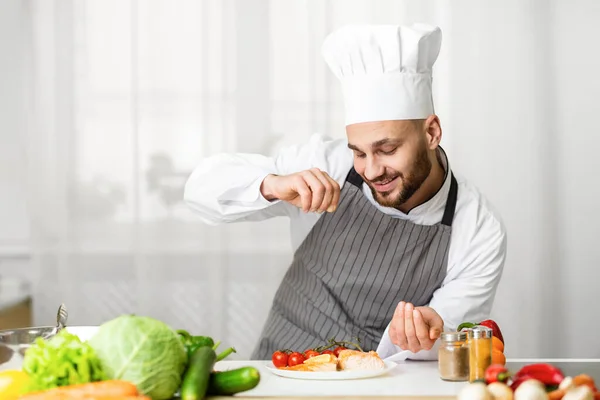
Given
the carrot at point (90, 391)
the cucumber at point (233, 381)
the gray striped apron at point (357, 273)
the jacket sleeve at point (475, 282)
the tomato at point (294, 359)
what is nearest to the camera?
the carrot at point (90, 391)

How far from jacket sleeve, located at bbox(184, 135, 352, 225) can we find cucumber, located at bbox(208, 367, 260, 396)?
2.76 feet

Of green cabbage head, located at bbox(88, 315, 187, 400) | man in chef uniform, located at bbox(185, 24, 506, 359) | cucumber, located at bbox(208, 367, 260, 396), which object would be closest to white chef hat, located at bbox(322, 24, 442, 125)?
man in chef uniform, located at bbox(185, 24, 506, 359)

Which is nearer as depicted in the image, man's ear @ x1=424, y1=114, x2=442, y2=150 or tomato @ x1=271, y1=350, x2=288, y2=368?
tomato @ x1=271, y1=350, x2=288, y2=368

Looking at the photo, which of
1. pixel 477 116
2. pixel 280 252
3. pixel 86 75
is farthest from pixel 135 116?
pixel 477 116

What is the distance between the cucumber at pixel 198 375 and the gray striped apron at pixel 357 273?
0.98 m

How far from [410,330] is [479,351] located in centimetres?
29

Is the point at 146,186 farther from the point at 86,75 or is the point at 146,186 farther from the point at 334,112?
the point at 334,112

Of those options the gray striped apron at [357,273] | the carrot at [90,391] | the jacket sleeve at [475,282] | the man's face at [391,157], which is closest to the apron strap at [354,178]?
the gray striped apron at [357,273]

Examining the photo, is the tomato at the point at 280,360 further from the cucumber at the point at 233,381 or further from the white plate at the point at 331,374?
the cucumber at the point at 233,381

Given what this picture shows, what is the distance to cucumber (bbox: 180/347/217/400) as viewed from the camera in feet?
4.10

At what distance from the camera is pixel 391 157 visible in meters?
2.20

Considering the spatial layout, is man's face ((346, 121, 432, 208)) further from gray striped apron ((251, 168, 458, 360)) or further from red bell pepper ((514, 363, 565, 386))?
red bell pepper ((514, 363, 565, 386))

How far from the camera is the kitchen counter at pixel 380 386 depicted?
1440 mm

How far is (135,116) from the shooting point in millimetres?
3434
